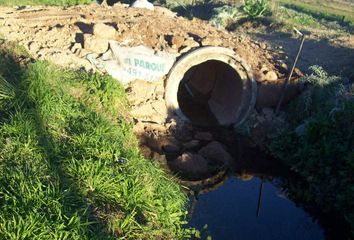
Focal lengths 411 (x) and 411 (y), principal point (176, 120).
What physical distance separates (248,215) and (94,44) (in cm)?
585

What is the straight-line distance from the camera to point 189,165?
10.5 metres

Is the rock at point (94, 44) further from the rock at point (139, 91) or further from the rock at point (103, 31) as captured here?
the rock at point (139, 91)

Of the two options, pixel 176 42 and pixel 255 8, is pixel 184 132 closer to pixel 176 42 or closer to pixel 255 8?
pixel 176 42

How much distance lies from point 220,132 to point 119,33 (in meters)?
4.26

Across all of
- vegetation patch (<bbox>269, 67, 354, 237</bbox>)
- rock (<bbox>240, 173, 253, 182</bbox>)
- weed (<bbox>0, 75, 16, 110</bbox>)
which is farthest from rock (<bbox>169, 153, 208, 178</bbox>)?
weed (<bbox>0, 75, 16, 110</bbox>)

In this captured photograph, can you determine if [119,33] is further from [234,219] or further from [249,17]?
[249,17]

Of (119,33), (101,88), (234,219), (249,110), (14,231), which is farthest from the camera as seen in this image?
(249,110)

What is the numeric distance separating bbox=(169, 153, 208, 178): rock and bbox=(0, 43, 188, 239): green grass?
1.97 m

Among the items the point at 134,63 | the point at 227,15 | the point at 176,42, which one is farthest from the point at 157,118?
the point at 227,15

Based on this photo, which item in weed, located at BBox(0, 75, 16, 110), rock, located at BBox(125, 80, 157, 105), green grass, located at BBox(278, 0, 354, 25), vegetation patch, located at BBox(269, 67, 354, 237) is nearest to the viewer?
weed, located at BBox(0, 75, 16, 110)

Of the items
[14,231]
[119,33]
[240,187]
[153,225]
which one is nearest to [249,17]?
[119,33]

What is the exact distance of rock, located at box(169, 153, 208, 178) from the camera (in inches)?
412

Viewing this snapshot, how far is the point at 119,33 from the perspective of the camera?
1141 cm

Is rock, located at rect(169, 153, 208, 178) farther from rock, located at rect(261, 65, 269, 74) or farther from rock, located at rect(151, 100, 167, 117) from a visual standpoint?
rock, located at rect(261, 65, 269, 74)
